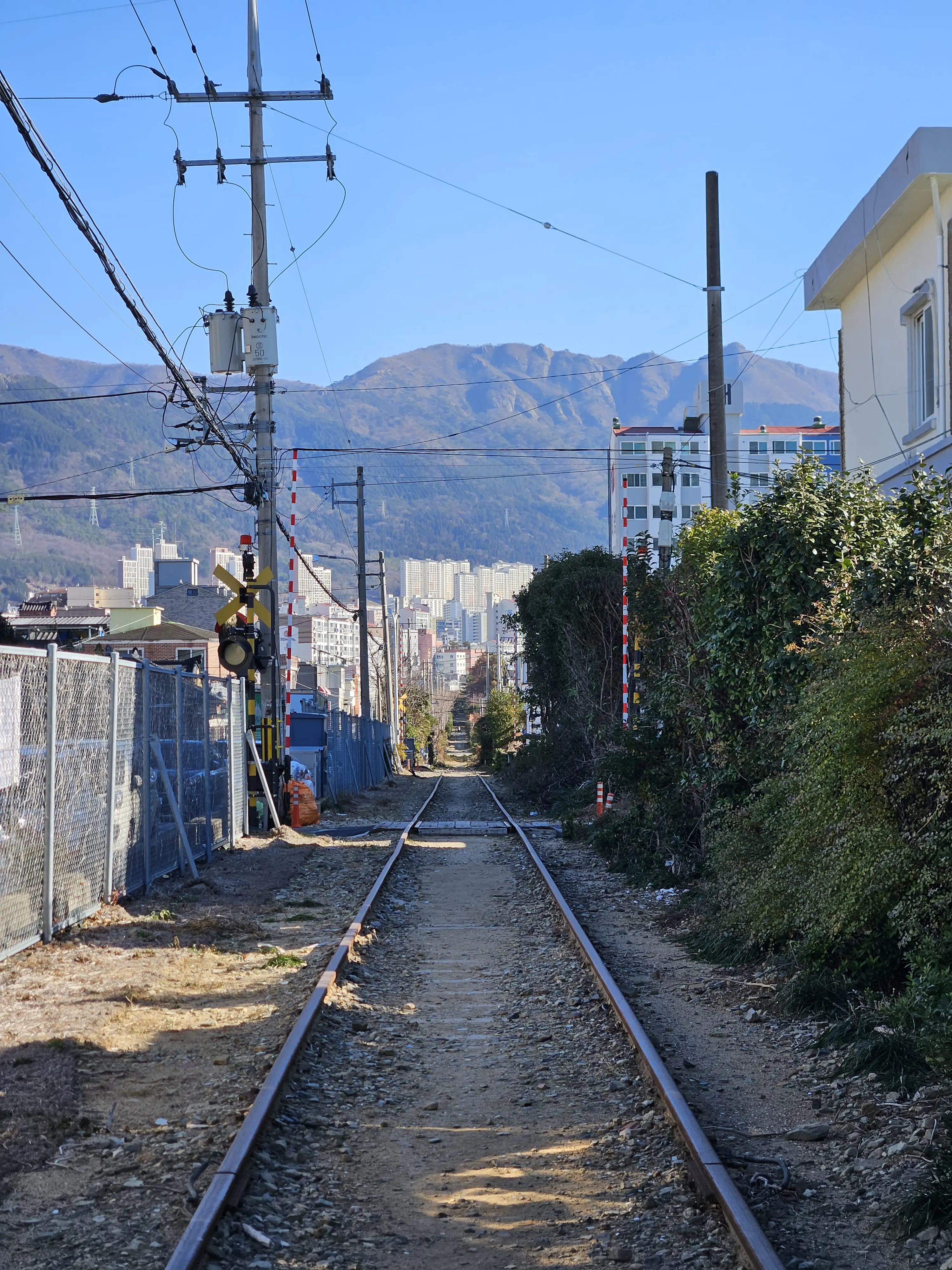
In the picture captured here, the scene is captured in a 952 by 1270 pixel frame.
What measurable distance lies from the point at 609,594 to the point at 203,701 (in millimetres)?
12979

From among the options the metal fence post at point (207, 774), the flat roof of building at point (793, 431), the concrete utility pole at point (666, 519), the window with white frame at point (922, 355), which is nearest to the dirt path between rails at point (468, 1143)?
the metal fence post at point (207, 774)

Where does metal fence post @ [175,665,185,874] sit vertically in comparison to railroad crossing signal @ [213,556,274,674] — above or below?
below

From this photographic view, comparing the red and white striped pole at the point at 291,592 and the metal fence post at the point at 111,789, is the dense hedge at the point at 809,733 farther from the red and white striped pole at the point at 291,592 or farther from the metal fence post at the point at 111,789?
the red and white striped pole at the point at 291,592

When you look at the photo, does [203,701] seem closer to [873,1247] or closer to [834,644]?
[834,644]

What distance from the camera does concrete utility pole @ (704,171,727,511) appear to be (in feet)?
61.2

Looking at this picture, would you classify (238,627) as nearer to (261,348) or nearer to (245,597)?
(245,597)

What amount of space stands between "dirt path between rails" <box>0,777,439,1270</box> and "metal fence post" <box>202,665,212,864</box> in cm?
224

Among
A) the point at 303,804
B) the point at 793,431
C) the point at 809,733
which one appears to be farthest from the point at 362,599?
the point at 793,431

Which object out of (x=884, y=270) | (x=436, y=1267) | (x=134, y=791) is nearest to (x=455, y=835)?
(x=134, y=791)

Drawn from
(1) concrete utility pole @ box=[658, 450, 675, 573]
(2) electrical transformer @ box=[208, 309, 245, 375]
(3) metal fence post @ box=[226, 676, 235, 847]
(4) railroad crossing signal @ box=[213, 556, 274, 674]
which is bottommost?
(3) metal fence post @ box=[226, 676, 235, 847]

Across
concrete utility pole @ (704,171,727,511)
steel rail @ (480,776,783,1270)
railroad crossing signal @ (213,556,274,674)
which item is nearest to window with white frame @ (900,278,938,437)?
concrete utility pole @ (704,171,727,511)

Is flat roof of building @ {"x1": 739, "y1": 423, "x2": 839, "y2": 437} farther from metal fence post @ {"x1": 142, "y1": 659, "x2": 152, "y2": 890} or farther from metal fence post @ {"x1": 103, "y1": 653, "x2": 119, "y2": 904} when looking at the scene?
metal fence post @ {"x1": 103, "y1": 653, "x2": 119, "y2": 904}

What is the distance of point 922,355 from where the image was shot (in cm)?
1669

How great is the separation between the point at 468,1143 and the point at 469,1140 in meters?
0.05
